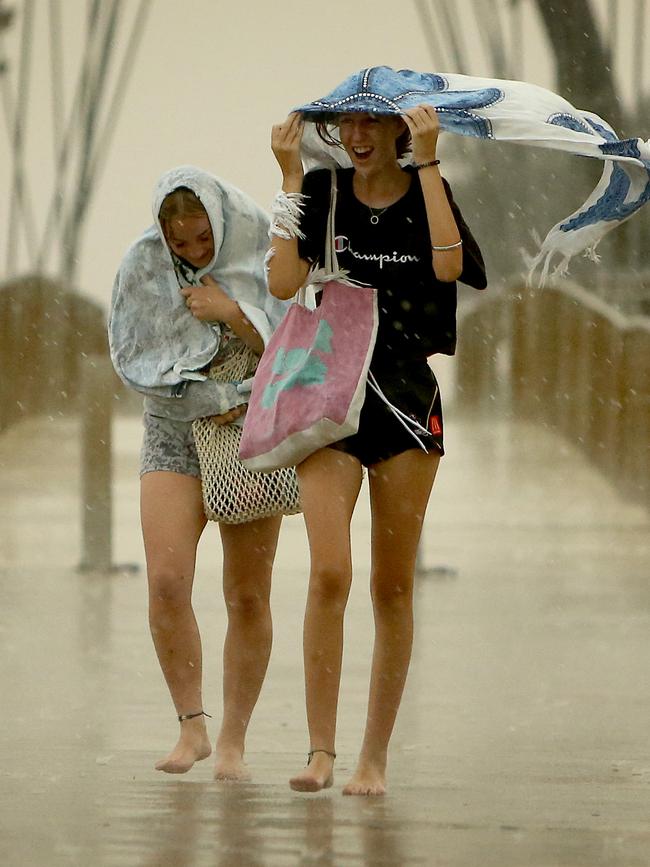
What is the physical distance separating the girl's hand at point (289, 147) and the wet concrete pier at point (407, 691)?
128 centimetres

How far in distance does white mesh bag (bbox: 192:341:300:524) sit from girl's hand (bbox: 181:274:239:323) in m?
0.15

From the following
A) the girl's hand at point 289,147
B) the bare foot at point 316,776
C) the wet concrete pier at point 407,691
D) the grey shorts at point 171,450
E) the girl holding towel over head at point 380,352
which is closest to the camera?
the wet concrete pier at point 407,691

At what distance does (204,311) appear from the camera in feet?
14.6

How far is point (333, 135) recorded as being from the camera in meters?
4.25

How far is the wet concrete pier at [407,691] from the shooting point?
3.43 m

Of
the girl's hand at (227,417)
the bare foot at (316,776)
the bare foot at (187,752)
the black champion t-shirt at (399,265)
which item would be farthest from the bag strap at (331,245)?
the bare foot at (187,752)

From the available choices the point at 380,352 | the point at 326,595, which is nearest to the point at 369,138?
the point at 380,352

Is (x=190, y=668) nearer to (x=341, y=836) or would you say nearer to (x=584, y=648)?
(x=341, y=836)

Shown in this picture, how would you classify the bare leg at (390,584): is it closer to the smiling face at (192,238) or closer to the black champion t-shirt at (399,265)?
the black champion t-shirt at (399,265)

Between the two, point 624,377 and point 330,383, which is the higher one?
point 330,383

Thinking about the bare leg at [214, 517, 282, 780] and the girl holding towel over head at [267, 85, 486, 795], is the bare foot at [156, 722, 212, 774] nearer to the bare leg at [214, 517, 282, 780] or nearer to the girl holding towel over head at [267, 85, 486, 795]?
the bare leg at [214, 517, 282, 780]

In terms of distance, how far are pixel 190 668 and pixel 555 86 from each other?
7.80 m

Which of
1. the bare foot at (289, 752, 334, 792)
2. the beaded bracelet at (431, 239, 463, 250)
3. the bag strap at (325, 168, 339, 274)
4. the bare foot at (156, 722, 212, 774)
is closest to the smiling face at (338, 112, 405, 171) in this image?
the bag strap at (325, 168, 339, 274)

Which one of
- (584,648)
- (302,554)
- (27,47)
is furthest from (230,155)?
(584,648)
